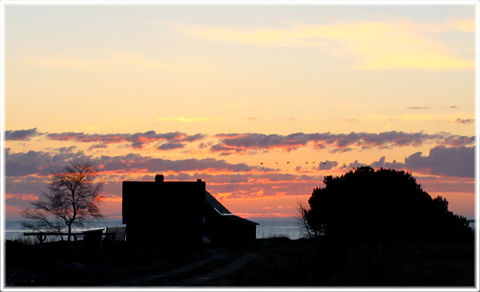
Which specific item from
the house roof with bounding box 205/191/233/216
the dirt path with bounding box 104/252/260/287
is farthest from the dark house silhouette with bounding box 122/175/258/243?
the dirt path with bounding box 104/252/260/287

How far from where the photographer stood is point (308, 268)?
32.0 m

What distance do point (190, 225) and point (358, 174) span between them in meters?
19.1

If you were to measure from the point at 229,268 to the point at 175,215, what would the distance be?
32.9 metres

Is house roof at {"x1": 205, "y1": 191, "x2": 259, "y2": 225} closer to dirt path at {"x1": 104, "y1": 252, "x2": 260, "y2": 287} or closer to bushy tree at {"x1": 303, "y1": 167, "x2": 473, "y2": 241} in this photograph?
bushy tree at {"x1": 303, "y1": 167, "x2": 473, "y2": 241}

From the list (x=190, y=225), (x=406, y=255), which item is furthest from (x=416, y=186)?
(x=406, y=255)

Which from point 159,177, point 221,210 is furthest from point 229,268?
point 221,210

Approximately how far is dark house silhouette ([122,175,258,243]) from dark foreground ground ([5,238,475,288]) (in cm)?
2150

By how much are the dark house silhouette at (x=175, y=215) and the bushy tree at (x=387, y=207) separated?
881 cm

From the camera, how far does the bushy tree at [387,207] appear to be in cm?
7112

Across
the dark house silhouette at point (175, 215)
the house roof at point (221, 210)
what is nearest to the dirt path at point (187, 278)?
the dark house silhouette at point (175, 215)

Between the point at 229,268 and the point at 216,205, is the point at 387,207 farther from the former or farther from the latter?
the point at 229,268

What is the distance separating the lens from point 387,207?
73.5m

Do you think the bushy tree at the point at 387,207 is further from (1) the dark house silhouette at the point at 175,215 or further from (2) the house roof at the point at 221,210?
(1) the dark house silhouette at the point at 175,215

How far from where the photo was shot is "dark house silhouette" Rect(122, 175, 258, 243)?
74.4 metres
